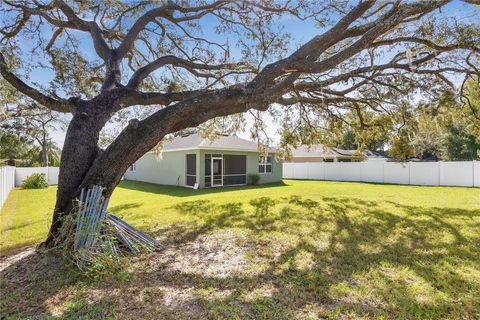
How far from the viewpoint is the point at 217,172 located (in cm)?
1844

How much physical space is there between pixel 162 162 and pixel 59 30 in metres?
13.1

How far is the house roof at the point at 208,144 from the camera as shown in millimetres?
16500

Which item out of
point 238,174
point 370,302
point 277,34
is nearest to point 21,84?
point 277,34

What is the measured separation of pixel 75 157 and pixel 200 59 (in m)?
5.17

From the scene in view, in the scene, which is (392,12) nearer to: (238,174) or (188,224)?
(188,224)

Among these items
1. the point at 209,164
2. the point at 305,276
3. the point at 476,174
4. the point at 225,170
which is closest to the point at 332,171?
the point at 476,174

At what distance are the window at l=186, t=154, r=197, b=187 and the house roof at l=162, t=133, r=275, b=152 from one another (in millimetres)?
827

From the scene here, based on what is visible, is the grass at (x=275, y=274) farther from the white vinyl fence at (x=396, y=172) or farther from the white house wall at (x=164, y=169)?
the white house wall at (x=164, y=169)

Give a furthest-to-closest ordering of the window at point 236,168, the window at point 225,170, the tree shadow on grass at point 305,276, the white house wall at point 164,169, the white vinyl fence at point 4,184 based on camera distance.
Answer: the window at point 236,168, the white house wall at point 164,169, the window at point 225,170, the white vinyl fence at point 4,184, the tree shadow on grass at point 305,276

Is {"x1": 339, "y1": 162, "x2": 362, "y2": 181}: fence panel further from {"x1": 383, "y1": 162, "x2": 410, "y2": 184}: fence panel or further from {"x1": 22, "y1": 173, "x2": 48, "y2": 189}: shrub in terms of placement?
{"x1": 22, "y1": 173, "x2": 48, "y2": 189}: shrub

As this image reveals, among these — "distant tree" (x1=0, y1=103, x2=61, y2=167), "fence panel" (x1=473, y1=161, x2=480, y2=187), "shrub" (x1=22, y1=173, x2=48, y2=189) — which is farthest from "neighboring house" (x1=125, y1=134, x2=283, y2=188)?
"fence panel" (x1=473, y1=161, x2=480, y2=187)

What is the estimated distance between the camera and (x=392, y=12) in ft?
15.8

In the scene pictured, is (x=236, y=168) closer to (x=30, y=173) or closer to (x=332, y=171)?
(x=332, y=171)

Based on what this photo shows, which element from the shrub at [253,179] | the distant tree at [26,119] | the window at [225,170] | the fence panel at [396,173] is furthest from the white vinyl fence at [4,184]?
the fence panel at [396,173]
